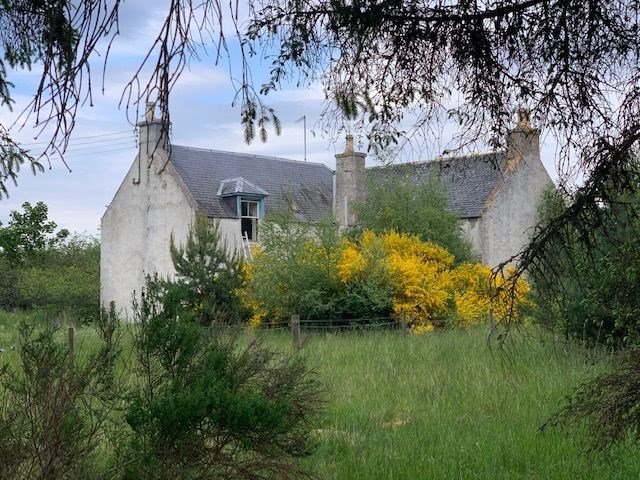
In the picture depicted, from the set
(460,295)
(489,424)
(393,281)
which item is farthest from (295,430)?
Answer: (460,295)

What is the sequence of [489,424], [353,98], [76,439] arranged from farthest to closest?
1. [489,424]
2. [353,98]
3. [76,439]

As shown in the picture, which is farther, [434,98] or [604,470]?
[604,470]

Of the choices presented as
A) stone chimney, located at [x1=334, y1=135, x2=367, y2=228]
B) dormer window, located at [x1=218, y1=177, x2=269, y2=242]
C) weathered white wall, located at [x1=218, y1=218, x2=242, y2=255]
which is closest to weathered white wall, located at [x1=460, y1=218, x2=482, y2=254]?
stone chimney, located at [x1=334, y1=135, x2=367, y2=228]

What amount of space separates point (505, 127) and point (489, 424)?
415 cm

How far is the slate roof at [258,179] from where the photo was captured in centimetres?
2997

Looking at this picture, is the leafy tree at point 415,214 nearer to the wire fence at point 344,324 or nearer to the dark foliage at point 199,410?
the wire fence at point 344,324

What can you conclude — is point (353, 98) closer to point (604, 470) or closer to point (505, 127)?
point (505, 127)

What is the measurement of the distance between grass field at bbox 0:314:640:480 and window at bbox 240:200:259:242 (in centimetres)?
1396

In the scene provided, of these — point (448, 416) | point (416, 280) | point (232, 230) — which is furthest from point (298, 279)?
point (448, 416)

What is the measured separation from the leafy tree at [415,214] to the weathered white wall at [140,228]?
618 cm

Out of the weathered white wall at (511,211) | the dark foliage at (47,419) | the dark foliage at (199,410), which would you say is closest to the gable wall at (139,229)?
the weathered white wall at (511,211)

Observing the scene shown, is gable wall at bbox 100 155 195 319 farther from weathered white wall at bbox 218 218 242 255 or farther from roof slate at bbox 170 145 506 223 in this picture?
weathered white wall at bbox 218 218 242 255

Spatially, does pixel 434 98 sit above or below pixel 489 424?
above

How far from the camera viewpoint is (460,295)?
25.0 meters
